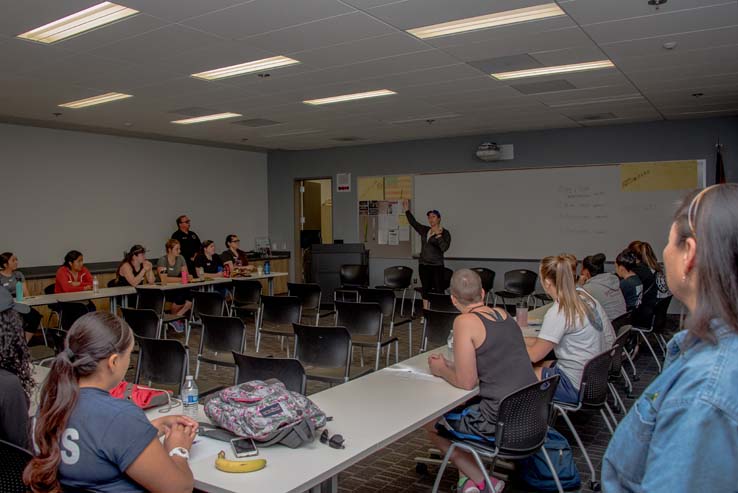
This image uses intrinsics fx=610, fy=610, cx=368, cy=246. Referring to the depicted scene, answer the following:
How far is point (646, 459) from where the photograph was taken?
3.43ft

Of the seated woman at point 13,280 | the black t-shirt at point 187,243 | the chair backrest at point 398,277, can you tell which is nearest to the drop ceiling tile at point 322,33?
the seated woman at point 13,280

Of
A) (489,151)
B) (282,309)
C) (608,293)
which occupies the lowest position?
(282,309)

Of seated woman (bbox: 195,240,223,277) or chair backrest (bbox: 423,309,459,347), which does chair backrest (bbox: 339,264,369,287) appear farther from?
chair backrest (bbox: 423,309,459,347)

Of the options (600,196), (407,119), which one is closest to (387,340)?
(407,119)

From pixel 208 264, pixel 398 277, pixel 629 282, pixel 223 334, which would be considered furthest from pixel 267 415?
pixel 398 277

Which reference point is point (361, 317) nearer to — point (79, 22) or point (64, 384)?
point (79, 22)

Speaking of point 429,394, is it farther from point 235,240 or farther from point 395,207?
point 395,207

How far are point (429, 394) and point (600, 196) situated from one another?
7621 millimetres

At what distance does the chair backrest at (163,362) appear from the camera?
383 centimetres

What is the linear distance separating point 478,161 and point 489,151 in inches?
19.6

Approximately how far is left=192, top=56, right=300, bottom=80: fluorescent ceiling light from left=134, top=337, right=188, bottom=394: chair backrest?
9.66 feet

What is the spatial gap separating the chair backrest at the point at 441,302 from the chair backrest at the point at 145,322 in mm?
2923

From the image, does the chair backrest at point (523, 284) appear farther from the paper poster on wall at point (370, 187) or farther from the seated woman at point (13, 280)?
the seated woman at point (13, 280)

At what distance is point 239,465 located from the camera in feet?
6.75
